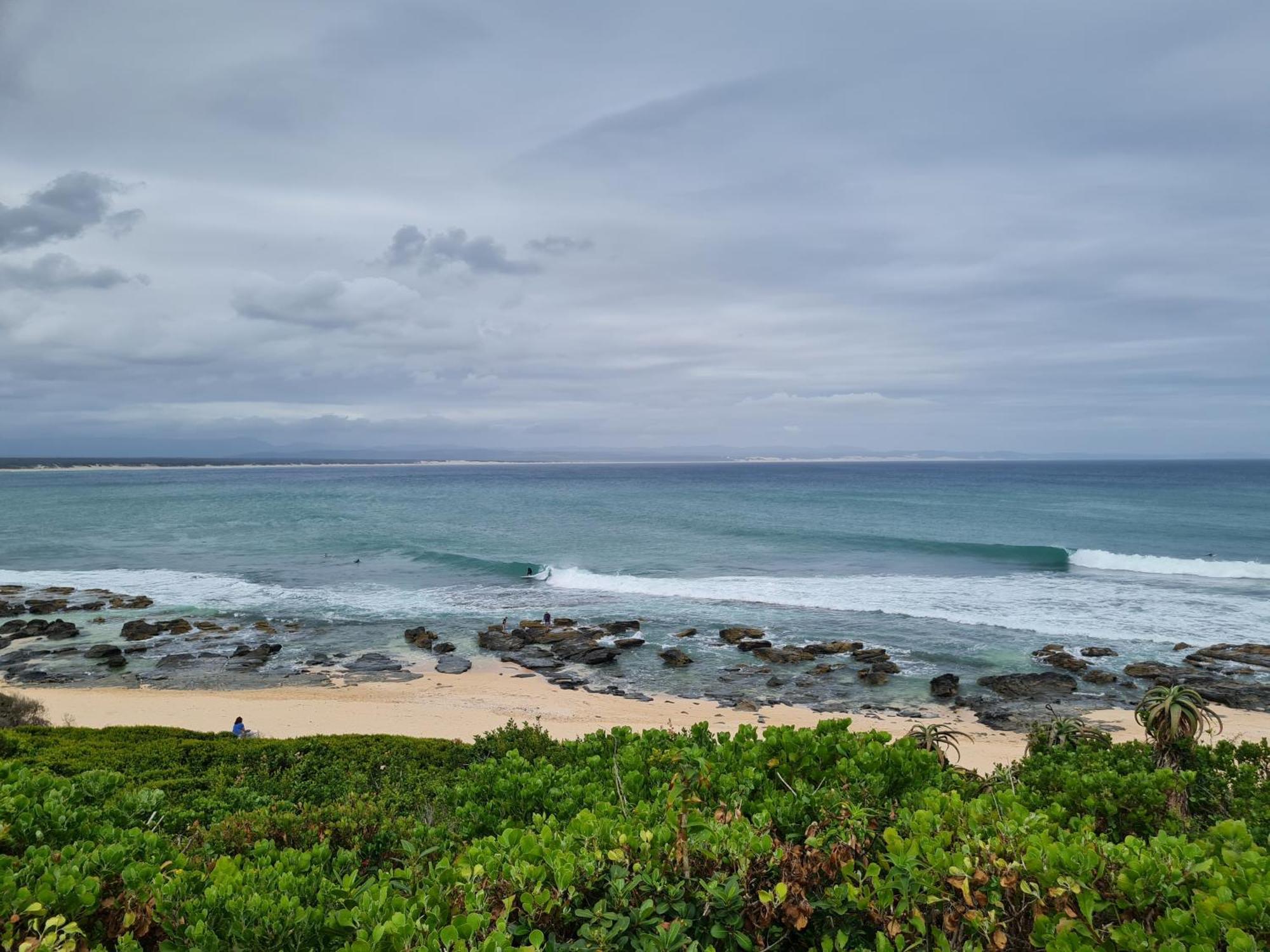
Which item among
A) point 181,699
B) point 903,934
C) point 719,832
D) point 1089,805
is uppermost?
point 719,832

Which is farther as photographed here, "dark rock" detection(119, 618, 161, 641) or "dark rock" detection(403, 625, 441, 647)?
"dark rock" detection(119, 618, 161, 641)

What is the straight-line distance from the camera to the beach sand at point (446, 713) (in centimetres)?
1842

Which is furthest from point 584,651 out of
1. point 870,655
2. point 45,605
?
point 45,605

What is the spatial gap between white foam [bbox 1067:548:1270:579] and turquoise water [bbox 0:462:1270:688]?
17 cm

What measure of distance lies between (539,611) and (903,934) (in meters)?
30.7

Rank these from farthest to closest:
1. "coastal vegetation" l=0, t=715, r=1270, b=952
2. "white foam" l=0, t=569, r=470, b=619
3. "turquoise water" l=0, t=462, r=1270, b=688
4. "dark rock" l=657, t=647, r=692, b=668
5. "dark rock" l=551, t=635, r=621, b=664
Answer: "white foam" l=0, t=569, r=470, b=619
"turquoise water" l=0, t=462, r=1270, b=688
"dark rock" l=551, t=635, r=621, b=664
"dark rock" l=657, t=647, r=692, b=668
"coastal vegetation" l=0, t=715, r=1270, b=952

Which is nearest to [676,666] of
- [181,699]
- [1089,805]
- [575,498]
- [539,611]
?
[539,611]

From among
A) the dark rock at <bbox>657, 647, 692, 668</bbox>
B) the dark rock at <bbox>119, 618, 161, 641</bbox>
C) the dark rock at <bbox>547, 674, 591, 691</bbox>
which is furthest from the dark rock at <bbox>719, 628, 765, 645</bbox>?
the dark rock at <bbox>119, 618, 161, 641</bbox>

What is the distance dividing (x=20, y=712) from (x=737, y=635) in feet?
71.4

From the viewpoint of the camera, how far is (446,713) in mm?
20219

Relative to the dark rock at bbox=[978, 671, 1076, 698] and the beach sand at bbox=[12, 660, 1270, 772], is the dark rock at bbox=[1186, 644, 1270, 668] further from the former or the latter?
the dark rock at bbox=[978, 671, 1076, 698]

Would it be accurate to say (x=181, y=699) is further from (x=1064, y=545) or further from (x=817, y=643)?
(x=1064, y=545)

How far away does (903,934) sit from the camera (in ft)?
10.4

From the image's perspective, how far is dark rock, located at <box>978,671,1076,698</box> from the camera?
21344mm
